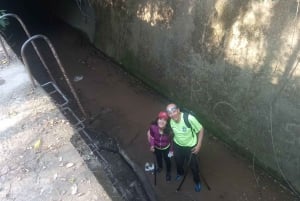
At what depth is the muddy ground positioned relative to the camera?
641 cm

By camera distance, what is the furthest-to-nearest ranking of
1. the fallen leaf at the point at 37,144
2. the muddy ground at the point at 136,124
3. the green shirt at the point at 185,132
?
the muddy ground at the point at 136,124
the green shirt at the point at 185,132
the fallen leaf at the point at 37,144

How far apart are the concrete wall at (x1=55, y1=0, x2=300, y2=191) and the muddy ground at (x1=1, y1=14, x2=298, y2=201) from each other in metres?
0.31

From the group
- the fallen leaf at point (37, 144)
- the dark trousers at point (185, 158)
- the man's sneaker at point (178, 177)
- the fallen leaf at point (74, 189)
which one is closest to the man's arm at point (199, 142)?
the dark trousers at point (185, 158)

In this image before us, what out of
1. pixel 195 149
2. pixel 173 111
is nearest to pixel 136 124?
pixel 195 149

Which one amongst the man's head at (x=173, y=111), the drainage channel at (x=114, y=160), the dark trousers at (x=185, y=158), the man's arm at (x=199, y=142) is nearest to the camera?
the man's head at (x=173, y=111)

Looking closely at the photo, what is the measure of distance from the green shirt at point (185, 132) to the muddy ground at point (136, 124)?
1.31 m

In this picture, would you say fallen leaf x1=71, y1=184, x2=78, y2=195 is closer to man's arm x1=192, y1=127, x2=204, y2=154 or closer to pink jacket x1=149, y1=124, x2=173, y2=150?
pink jacket x1=149, y1=124, x2=173, y2=150

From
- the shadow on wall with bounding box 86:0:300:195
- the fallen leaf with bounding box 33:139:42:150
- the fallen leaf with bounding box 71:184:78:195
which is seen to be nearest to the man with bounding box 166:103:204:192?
the shadow on wall with bounding box 86:0:300:195

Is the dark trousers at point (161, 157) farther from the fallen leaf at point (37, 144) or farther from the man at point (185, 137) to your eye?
the fallen leaf at point (37, 144)

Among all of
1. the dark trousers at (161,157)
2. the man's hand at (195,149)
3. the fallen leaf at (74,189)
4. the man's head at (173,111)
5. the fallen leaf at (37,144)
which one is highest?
the man's head at (173,111)

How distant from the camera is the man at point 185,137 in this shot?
5.14 meters

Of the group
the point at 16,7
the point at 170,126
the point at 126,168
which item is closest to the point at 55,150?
the point at 170,126

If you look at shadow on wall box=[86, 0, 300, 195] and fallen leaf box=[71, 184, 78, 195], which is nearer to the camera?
fallen leaf box=[71, 184, 78, 195]

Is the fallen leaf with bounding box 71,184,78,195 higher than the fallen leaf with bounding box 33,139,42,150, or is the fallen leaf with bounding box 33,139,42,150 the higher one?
the fallen leaf with bounding box 33,139,42,150
